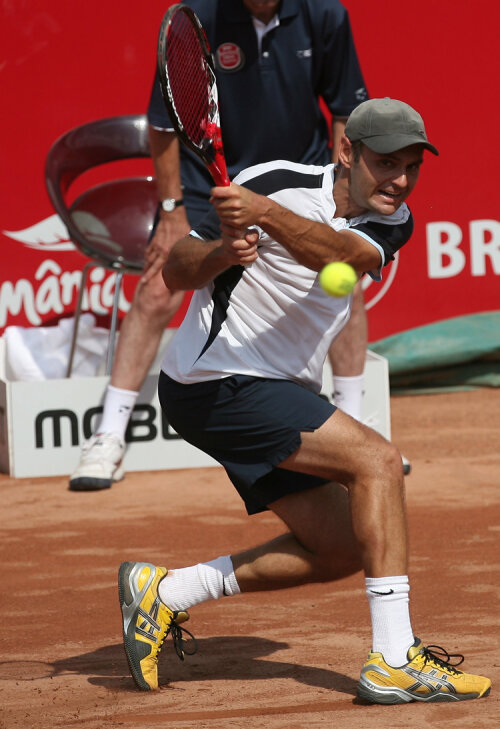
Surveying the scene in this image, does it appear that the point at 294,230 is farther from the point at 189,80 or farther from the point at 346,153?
the point at 189,80

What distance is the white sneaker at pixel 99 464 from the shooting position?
5648mm

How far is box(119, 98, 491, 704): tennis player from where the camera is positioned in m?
3.15

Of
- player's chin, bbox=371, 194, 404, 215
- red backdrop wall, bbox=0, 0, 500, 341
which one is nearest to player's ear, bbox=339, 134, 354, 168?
player's chin, bbox=371, 194, 404, 215

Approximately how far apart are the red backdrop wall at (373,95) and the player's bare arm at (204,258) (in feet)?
12.7

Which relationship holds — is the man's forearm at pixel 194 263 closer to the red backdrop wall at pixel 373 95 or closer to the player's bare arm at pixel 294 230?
the player's bare arm at pixel 294 230

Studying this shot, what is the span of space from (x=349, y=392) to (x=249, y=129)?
1266 mm

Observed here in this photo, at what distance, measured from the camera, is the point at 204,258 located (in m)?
3.14

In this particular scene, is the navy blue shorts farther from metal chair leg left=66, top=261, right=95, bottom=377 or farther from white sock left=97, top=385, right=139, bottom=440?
metal chair leg left=66, top=261, right=95, bottom=377

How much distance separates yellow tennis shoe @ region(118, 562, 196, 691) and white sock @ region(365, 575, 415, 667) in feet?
1.94

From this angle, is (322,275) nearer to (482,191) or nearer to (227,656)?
(227,656)

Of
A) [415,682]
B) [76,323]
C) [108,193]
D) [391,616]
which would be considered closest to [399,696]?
[415,682]

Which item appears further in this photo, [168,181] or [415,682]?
[168,181]

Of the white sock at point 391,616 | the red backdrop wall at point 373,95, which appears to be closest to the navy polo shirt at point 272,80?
the red backdrop wall at point 373,95

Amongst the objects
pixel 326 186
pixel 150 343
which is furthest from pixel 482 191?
pixel 326 186
